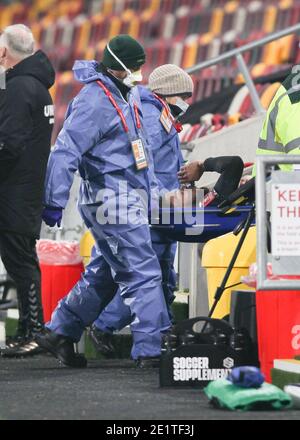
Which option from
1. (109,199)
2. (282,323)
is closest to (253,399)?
(282,323)

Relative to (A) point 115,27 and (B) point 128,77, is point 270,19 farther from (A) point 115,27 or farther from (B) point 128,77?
(B) point 128,77

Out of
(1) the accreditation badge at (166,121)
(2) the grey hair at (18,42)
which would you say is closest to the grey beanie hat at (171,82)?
(1) the accreditation badge at (166,121)

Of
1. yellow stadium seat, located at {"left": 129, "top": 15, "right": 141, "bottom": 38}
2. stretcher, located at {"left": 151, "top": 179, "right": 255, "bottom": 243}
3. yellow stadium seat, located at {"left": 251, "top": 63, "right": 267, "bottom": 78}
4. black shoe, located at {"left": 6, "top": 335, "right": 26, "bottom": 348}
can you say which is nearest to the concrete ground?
black shoe, located at {"left": 6, "top": 335, "right": 26, "bottom": 348}

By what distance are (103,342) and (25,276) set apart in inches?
21.9

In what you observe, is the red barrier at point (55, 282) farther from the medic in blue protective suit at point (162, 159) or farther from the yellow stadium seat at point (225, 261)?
the yellow stadium seat at point (225, 261)

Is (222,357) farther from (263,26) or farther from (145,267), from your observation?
(263,26)

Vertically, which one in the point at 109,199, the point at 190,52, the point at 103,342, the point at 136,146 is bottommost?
the point at 103,342

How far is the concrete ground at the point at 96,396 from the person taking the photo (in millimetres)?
4969

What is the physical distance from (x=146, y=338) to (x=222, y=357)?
0.76 meters

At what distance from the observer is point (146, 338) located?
6.81 metres

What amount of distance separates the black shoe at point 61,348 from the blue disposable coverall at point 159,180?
56cm

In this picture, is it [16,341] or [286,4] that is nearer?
[16,341]

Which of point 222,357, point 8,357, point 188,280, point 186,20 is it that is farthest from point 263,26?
point 222,357

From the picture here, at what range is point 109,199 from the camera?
6875 mm
